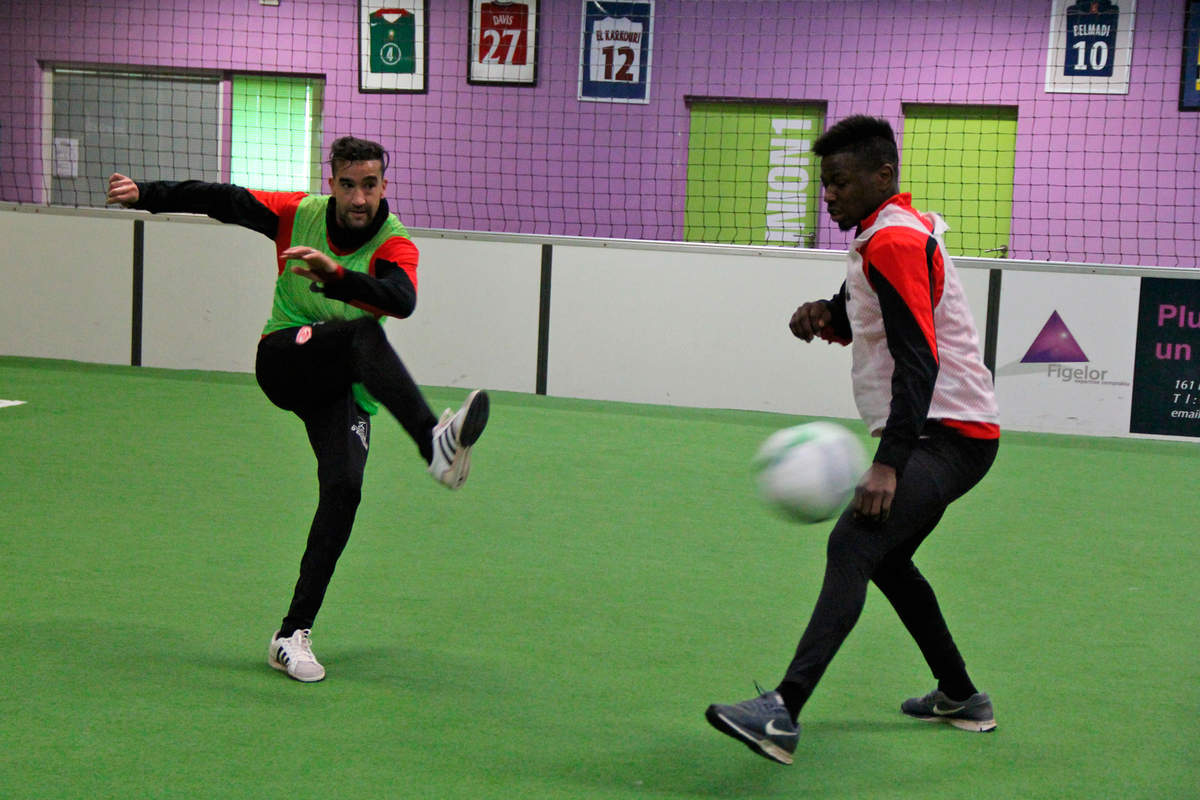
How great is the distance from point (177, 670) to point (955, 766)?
1.87m

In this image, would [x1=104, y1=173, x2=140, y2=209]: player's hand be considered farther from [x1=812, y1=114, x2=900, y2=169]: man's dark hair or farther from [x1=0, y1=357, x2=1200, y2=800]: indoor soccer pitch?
[x1=812, y1=114, x2=900, y2=169]: man's dark hair

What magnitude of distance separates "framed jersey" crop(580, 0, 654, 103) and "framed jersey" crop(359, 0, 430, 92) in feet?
4.69

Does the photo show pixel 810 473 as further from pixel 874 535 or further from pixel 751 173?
pixel 751 173

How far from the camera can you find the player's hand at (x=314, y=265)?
2.91 m

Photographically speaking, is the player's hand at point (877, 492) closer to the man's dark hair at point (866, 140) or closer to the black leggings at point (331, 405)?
the man's dark hair at point (866, 140)

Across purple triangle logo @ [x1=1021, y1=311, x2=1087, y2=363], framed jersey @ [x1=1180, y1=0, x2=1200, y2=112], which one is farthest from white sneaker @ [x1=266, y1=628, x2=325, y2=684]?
framed jersey @ [x1=1180, y1=0, x2=1200, y2=112]

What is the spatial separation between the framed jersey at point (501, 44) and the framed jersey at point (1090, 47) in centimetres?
445

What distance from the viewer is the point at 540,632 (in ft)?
12.4

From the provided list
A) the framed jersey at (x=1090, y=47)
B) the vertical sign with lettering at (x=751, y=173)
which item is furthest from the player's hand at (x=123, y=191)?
the framed jersey at (x=1090, y=47)

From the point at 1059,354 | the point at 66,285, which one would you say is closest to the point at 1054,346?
the point at 1059,354

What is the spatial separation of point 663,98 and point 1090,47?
3606 mm

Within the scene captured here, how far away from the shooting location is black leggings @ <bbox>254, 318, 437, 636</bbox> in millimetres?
3189

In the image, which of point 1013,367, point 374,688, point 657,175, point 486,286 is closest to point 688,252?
point 486,286

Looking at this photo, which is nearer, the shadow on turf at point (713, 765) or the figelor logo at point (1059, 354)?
the shadow on turf at point (713, 765)
